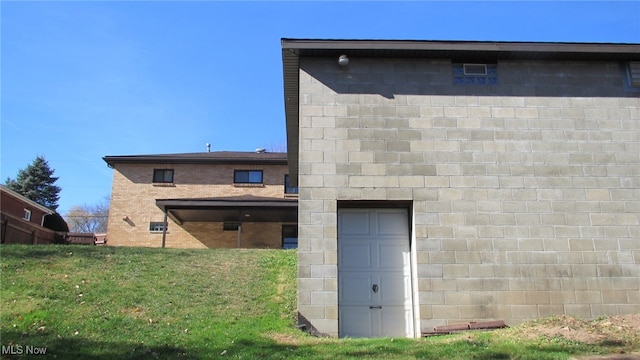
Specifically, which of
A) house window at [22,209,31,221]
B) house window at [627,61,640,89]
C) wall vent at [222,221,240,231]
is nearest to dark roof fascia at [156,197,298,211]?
wall vent at [222,221,240,231]

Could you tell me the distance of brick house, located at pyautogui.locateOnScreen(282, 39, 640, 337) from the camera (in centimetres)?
991

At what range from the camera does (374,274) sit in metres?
10.2

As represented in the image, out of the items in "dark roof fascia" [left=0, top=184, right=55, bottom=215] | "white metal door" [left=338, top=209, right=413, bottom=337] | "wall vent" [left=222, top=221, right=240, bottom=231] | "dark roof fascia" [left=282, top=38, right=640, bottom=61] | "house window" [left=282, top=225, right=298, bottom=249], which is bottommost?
"white metal door" [left=338, top=209, right=413, bottom=337]

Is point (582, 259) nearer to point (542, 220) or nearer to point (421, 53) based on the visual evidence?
point (542, 220)

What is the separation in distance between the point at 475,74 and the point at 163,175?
1993cm

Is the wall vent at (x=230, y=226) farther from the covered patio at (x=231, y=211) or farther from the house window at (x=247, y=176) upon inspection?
the house window at (x=247, y=176)

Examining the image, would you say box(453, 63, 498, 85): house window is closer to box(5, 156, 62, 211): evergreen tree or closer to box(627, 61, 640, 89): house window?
box(627, 61, 640, 89): house window

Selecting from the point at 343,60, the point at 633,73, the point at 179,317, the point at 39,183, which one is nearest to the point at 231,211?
the point at 179,317

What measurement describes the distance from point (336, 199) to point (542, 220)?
4.04 metres

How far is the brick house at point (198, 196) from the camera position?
84.4 feet

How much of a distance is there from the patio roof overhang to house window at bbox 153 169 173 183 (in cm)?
264

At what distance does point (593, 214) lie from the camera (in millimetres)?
10383

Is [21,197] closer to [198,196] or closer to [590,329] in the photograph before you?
[198,196]

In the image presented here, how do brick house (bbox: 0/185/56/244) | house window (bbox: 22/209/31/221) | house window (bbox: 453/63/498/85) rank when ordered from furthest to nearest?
1. house window (bbox: 22/209/31/221)
2. brick house (bbox: 0/185/56/244)
3. house window (bbox: 453/63/498/85)
